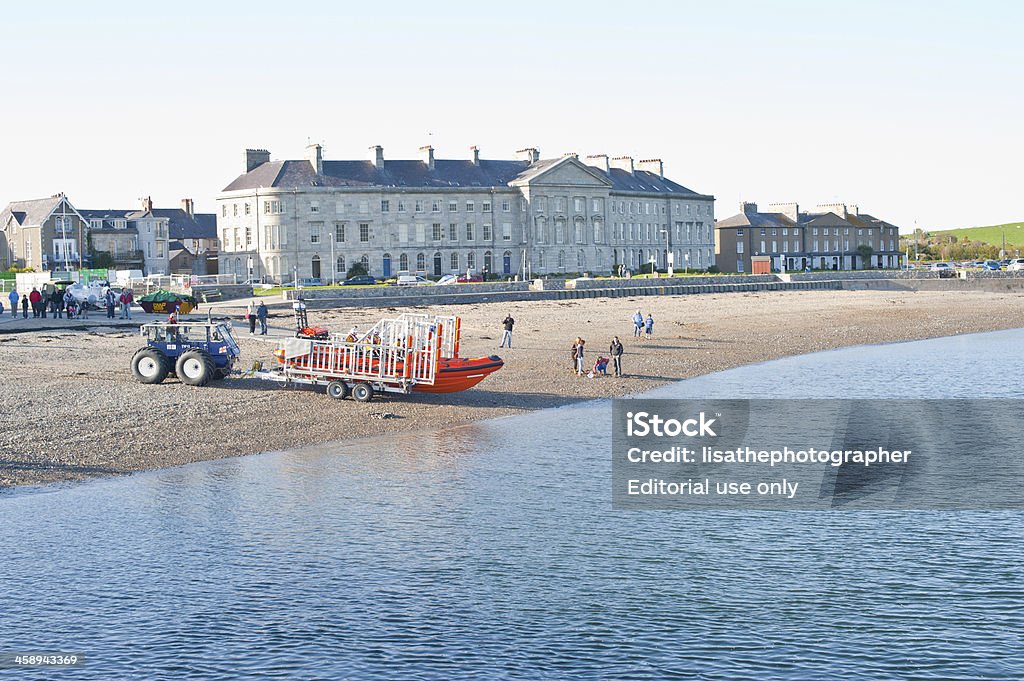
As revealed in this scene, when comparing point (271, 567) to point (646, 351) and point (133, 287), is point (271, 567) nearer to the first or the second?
point (646, 351)

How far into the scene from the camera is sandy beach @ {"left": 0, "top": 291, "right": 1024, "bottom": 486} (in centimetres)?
3222

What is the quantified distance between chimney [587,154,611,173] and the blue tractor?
106 metres

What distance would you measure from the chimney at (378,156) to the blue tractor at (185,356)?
8668 cm

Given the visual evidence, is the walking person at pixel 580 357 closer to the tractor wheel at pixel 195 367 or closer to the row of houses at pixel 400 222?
the tractor wheel at pixel 195 367

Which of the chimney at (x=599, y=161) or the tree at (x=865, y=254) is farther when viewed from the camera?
the tree at (x=865, y=254)

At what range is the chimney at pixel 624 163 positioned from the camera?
148 meters

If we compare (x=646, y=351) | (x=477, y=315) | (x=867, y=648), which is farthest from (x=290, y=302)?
(x=867, y=648)

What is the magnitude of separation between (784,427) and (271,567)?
19.0 meters

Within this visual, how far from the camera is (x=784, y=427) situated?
3659 cm

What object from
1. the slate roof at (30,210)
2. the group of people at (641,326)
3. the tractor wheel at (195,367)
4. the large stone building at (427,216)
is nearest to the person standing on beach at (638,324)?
the group of people at (641,326)

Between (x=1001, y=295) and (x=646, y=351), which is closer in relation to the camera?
(x=646, y=351)

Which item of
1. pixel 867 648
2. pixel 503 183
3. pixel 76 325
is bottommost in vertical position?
pixel 867 648

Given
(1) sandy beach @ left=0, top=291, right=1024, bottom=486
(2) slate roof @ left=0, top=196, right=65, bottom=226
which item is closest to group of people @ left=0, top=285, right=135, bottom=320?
(1) sandy beach @ left=0, top=291, right=1024, bottom=486

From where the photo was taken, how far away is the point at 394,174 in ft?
415
